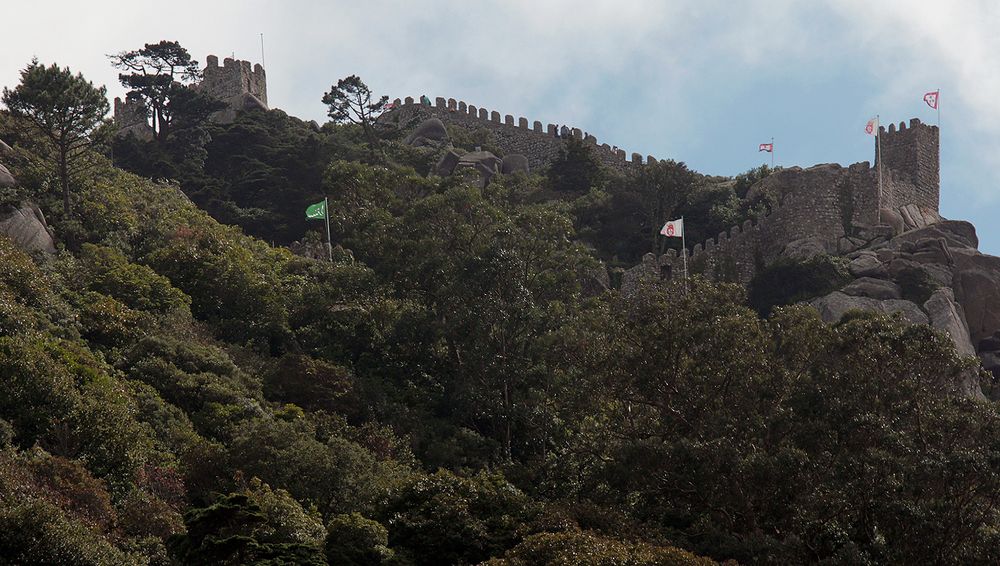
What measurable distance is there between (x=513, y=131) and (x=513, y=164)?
7.51 meters

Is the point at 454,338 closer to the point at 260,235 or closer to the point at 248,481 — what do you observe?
the point at 248,481

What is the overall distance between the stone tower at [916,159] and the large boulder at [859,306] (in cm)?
1063

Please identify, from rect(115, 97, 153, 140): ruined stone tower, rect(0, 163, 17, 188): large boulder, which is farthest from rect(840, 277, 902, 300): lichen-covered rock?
rect(115, 97, 153, 140): ruined stone tower

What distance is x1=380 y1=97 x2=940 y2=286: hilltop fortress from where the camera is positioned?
168ft

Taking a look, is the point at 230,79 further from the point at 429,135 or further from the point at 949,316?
the point at 949,316

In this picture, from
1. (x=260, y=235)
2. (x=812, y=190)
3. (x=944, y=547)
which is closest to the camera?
(x=944, y=547)

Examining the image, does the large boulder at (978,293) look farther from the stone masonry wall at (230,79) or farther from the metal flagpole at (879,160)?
the stone masonry wall at (230,79)

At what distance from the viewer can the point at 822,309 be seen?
4575cm

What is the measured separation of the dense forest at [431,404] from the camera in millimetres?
26625

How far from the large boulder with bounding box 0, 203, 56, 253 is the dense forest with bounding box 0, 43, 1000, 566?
1.56 feet

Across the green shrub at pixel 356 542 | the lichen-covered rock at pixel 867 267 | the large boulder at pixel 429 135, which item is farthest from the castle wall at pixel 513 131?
the green shrub at pixel 356 542

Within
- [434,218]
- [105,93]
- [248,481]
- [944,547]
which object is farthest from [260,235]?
[944,547]

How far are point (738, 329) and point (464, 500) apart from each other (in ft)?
20.7

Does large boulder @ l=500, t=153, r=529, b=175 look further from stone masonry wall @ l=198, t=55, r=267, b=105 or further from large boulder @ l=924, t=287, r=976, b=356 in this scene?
large boulder @ l=924, t=287, r=976, b=356
